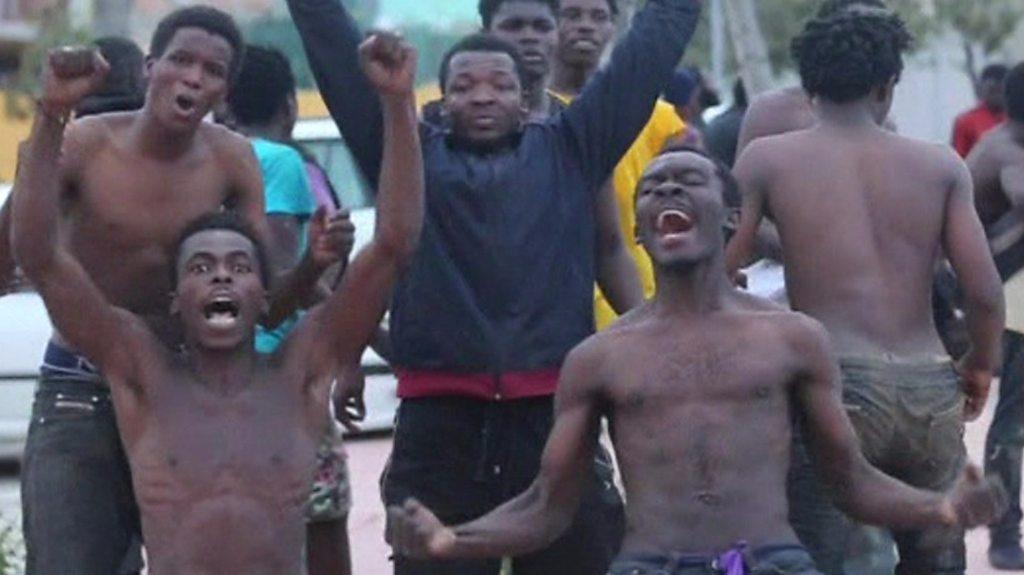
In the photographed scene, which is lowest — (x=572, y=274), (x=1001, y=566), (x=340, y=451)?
(x=1001, y=566)

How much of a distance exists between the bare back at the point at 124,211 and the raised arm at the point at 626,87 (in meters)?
0.95

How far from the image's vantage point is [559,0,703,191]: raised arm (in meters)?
7.65

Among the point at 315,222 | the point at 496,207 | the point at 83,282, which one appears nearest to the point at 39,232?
the point at 83,282

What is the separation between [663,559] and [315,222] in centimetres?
107

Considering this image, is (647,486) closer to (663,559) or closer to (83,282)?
(663,559)

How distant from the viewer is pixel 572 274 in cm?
757

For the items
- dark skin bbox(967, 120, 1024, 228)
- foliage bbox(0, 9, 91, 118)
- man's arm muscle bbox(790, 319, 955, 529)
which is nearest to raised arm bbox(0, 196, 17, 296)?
man's arm muscle bbox(790, 319, 955, 529)

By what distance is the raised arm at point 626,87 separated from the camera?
7.65 meters

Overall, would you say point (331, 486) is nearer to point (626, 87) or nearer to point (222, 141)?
point (222, 141)

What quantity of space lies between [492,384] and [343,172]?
8971mm

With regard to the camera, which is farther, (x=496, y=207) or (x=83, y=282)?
(x=496, y=207)

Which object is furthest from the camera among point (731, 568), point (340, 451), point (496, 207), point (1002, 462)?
point (1002, 462)

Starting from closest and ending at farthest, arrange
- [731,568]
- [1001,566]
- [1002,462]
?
[731,568]
[1002,462]
[1001,566]

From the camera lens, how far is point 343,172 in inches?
643
